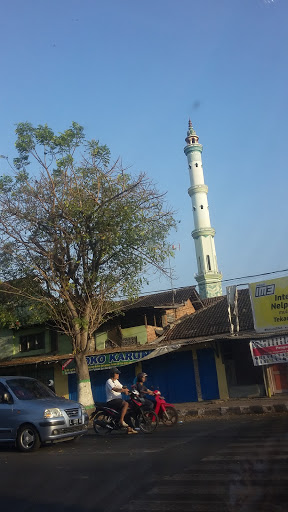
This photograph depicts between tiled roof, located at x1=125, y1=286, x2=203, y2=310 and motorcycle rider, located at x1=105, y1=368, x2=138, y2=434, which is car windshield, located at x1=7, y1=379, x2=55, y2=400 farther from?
tiled roof, located at x1=125, y1=286, x2=203, y2=310

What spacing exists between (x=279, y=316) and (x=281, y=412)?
4.75 m

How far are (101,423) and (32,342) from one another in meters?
17.2

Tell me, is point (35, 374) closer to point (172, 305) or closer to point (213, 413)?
point (172, 305)

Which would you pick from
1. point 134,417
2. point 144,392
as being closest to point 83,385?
point 144,392

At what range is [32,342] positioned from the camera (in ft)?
89.9

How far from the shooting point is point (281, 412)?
1386 cm

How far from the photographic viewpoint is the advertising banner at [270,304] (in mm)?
17797

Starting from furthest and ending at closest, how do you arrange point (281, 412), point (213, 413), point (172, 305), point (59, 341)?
point (59, 341) → point (172, 305) → point (213, 413) → point (281, 412)

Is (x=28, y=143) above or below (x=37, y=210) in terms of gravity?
above

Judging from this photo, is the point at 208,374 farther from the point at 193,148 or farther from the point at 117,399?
the point at 193,148

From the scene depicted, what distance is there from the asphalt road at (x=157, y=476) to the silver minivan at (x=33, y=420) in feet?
0.96

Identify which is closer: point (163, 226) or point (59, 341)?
point (163, 226)

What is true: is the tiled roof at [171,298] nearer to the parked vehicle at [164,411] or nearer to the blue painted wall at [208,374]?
the blue painted wall at [208,374]

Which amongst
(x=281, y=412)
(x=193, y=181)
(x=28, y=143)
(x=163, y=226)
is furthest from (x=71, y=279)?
(x=193, y=181)
